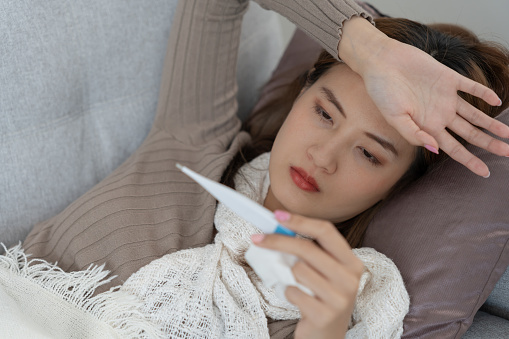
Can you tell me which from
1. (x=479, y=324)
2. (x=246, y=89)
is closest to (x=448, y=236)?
(x=479, y=324)

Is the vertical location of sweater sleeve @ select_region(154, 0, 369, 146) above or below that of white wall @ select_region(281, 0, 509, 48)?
below

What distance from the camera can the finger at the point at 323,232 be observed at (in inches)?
24.3

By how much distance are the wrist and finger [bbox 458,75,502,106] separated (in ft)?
0.54

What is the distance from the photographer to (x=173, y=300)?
929 mm

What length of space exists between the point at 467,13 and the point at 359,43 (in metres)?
0.86

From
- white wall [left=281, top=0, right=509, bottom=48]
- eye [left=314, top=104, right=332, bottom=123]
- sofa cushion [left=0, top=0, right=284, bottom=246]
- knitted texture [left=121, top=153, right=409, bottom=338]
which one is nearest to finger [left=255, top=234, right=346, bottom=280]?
knitted texture [left=121, top=153, right=409, bottom=338]

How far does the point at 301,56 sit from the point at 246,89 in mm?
212

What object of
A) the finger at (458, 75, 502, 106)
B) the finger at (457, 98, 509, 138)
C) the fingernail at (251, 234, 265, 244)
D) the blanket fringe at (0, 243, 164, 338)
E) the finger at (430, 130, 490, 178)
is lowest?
the blanket fringe at (0, 243, 164, 338)

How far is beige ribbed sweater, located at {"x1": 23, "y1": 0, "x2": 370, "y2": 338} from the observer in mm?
1030

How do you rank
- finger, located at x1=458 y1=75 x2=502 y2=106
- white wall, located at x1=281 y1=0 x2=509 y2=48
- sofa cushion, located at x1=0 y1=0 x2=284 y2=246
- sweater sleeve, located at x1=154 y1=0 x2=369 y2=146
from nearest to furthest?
finger, located at x1=458 y1=75 x2=502 y2=106
sofa cushion, located at x1=0 y1=0 x2=284 y2=246
sweater sleeve, located at x1=154 y1=0 x2=369 y2=146
white wall, located at x1=281 y1=0 x2=509 y2=48

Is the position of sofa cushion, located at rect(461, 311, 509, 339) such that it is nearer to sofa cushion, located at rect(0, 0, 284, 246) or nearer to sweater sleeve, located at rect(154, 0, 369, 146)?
sweater sleeve, located at rect(154, 0, 369, 146)

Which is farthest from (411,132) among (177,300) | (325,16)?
(177,300)

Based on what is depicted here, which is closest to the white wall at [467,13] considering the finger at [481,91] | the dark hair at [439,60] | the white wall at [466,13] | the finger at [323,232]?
the white wall at [466,13]

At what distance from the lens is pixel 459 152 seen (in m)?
0.94
